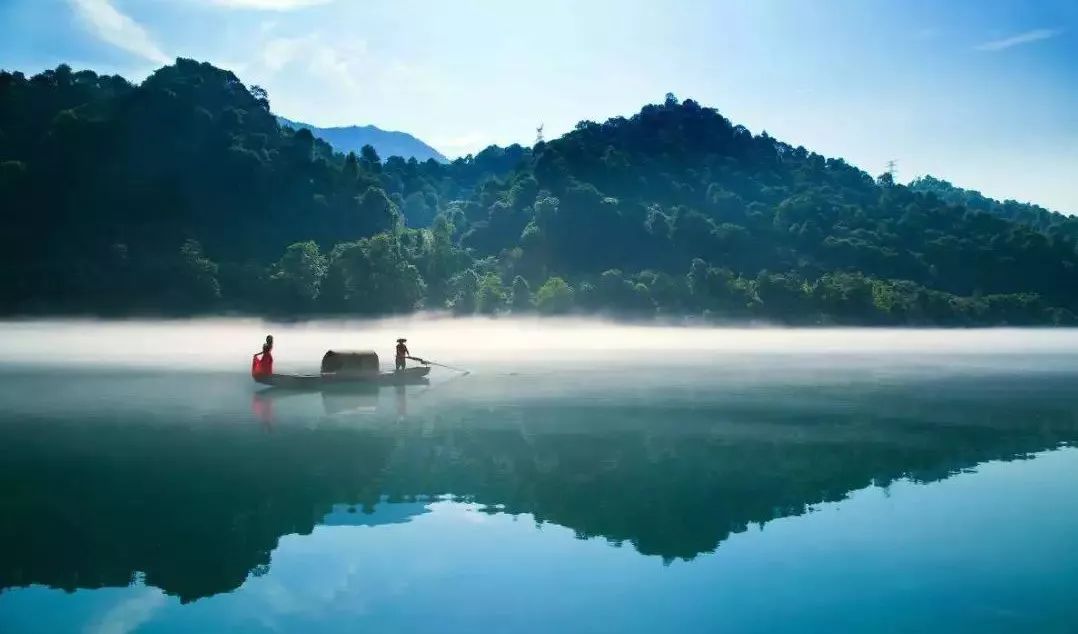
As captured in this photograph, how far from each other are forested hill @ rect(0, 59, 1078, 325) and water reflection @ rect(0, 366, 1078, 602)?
192ft

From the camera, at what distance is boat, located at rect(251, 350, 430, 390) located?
3459 cm

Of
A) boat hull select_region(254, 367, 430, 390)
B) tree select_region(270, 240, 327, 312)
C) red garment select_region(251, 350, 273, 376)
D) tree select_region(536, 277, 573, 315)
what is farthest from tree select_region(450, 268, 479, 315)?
red garment select_region(251, 350, 273, 376)

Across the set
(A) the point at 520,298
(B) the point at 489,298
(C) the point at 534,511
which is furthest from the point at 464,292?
(C) the point at 534,511

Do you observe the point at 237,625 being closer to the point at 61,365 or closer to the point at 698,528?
the point at 698,528

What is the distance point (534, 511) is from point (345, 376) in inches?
820

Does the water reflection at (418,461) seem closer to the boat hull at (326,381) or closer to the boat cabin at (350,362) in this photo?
the boat hull at (326,381)

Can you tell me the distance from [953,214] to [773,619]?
491 feet

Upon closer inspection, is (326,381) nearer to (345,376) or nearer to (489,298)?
(345,376)

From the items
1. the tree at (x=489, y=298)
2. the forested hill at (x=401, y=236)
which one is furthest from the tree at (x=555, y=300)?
the tree at (x=489, y=298)

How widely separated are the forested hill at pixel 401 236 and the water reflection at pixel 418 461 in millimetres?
58418

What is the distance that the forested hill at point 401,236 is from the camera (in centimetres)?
9100

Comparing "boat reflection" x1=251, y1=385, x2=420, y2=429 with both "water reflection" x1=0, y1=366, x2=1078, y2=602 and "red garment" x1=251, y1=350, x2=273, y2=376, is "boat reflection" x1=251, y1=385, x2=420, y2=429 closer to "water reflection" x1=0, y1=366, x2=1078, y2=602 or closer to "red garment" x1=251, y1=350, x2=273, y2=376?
"water reflection" x1=0, y1=366, x2=1078, y2=602

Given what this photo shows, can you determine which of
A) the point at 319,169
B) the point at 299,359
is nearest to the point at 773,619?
the point at 299,359

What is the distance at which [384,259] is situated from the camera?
313ft
